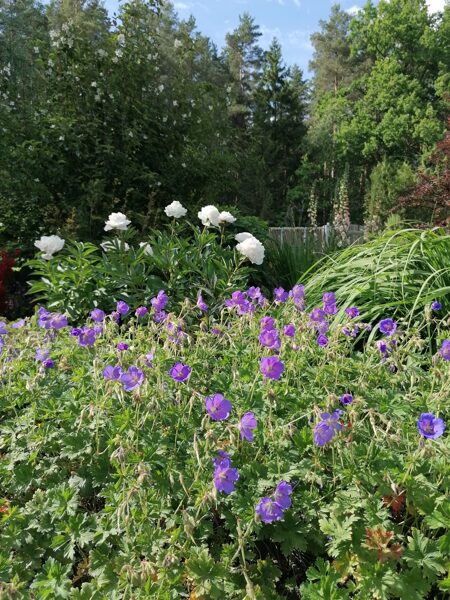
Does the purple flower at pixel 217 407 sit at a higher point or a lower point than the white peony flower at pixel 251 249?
lower

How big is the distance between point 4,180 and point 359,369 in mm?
4793

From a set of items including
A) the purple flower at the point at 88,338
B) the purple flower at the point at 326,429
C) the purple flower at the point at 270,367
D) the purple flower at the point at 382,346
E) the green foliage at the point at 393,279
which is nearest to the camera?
the purple flower at the point at 326,429

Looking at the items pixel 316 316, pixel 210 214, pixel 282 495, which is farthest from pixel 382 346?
pixel 210 214

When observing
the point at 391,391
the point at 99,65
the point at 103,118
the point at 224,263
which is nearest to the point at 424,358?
the point at 391,391

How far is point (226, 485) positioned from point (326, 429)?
0.29m

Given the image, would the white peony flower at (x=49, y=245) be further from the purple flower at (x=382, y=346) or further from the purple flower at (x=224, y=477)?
the purple flower at (x=224, y=477)

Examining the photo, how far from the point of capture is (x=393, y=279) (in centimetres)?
316

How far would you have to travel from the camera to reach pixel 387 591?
1.11 m

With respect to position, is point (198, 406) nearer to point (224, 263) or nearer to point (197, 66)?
point (224, 263)

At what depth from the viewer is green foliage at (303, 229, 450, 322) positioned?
2920mm

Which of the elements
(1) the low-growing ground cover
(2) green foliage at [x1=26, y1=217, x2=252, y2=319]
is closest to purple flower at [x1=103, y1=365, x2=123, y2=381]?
(1) the low-growing ground cover

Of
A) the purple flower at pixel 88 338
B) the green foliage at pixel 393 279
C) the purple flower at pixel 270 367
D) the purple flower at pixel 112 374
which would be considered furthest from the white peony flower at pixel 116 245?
the purple flower at pixel 270 367

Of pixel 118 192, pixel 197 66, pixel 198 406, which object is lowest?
pixel 198 406

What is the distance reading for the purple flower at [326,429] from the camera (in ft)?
4.22
